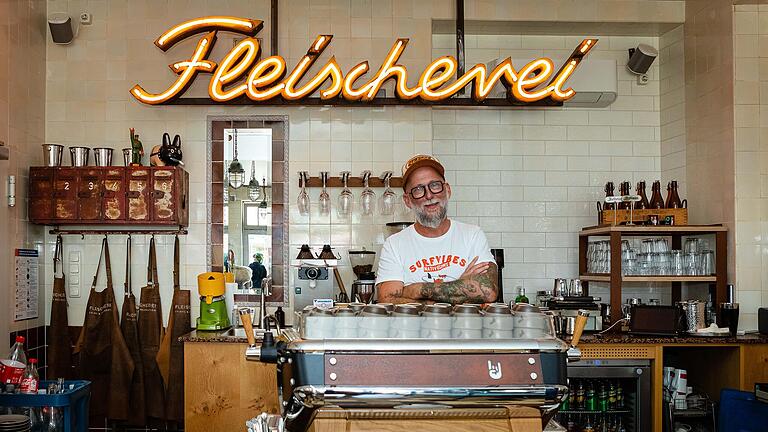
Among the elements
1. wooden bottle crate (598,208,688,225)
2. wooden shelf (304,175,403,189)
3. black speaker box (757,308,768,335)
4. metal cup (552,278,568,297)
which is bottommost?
black speaker box (757,308,768,335)

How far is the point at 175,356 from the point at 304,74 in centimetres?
222

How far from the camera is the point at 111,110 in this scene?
18.8 ft

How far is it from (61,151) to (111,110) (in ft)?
1.64

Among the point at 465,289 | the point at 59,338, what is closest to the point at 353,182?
the point at 59,338

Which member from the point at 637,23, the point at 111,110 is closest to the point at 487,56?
the point at 637,23

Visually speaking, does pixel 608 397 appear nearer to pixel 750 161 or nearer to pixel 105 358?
pixel 750 161

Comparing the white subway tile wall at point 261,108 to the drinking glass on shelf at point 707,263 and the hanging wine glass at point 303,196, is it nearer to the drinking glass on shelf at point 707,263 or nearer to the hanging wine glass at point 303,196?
the hanging wine glass at point 303,196

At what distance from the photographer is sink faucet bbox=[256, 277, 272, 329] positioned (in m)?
5.18

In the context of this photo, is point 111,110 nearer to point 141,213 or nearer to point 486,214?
point 141,213

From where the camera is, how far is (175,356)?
17.6 feet

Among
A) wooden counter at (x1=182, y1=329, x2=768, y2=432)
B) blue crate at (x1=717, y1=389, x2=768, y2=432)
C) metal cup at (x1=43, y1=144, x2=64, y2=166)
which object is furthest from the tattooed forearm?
metal cup at (x1=43, y1=144, x2=64, y2=166)

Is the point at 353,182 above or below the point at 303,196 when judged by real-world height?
above

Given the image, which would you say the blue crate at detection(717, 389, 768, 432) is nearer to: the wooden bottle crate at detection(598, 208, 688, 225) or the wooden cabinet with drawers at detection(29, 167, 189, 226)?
the wooden bottle crate at detection(598, 208, 688, 225)

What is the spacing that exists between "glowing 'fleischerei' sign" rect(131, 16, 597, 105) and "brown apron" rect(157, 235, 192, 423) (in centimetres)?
149
